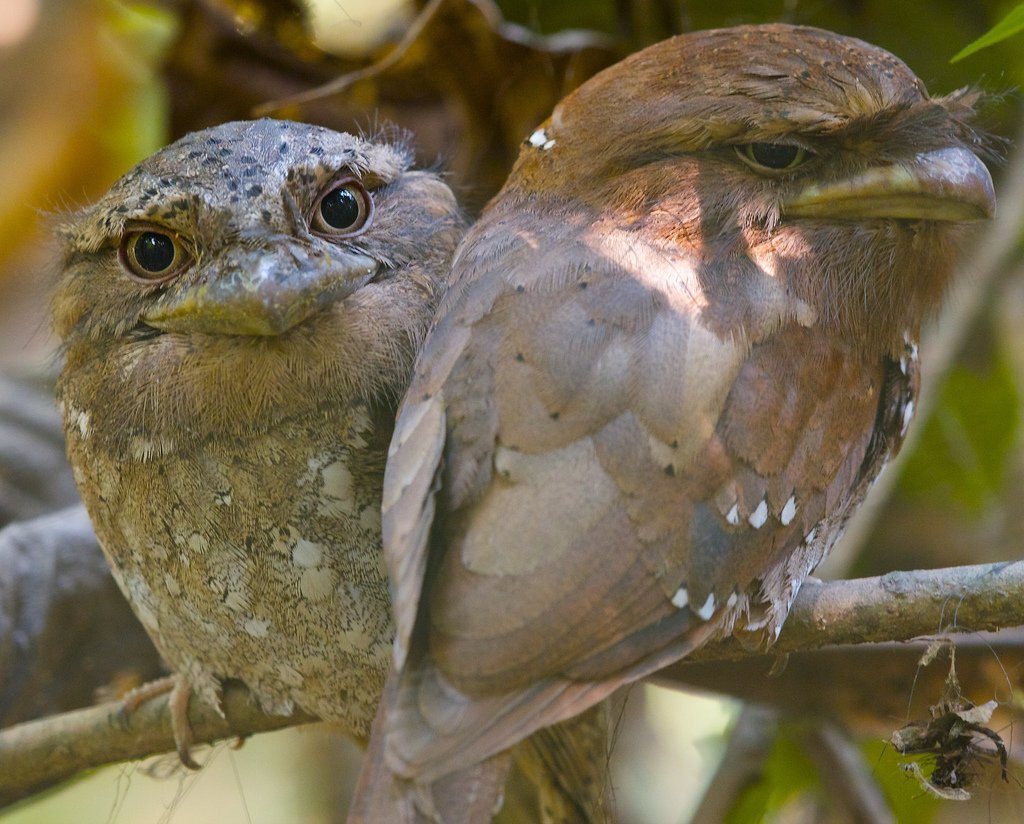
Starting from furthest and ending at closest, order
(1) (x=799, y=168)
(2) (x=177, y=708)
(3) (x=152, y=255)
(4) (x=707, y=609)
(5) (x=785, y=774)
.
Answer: (5) (x=785, y=774), (2) (x=177, y=708), (3) (x=152, y=255), (1) (x=799, y=168), (4) (x=707, y=609)

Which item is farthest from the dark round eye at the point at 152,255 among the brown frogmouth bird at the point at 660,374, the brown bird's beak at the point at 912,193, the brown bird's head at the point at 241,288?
the brown bird's beak at the point at 912,193

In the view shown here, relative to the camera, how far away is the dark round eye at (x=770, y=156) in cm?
180

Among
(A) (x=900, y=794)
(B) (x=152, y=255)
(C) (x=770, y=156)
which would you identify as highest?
(B) (x=152, y=255)

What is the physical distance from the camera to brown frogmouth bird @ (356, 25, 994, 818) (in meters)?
1.50

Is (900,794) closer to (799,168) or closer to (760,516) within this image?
(760,516)

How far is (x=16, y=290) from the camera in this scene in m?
4.41

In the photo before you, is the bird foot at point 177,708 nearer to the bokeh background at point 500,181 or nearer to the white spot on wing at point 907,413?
the bokeh background at point 500,181

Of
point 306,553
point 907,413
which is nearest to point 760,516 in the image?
point 907,413

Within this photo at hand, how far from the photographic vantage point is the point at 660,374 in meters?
1.62

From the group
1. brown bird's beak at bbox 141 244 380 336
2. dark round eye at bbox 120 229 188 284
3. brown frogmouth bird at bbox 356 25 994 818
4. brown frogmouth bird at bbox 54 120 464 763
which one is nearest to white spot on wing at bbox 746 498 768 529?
brown frogmouth bird at bbox 356 25 994 818

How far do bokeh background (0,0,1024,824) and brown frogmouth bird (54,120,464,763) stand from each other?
49cm

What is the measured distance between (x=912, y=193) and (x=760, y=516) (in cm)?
58

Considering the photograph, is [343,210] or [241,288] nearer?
[241,288]

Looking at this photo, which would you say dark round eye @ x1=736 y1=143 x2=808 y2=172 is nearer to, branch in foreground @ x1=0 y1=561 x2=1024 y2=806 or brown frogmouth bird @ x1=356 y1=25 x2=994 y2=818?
brown frogmouth bird @ x1=356 y1=25 x2=994 y2=818
